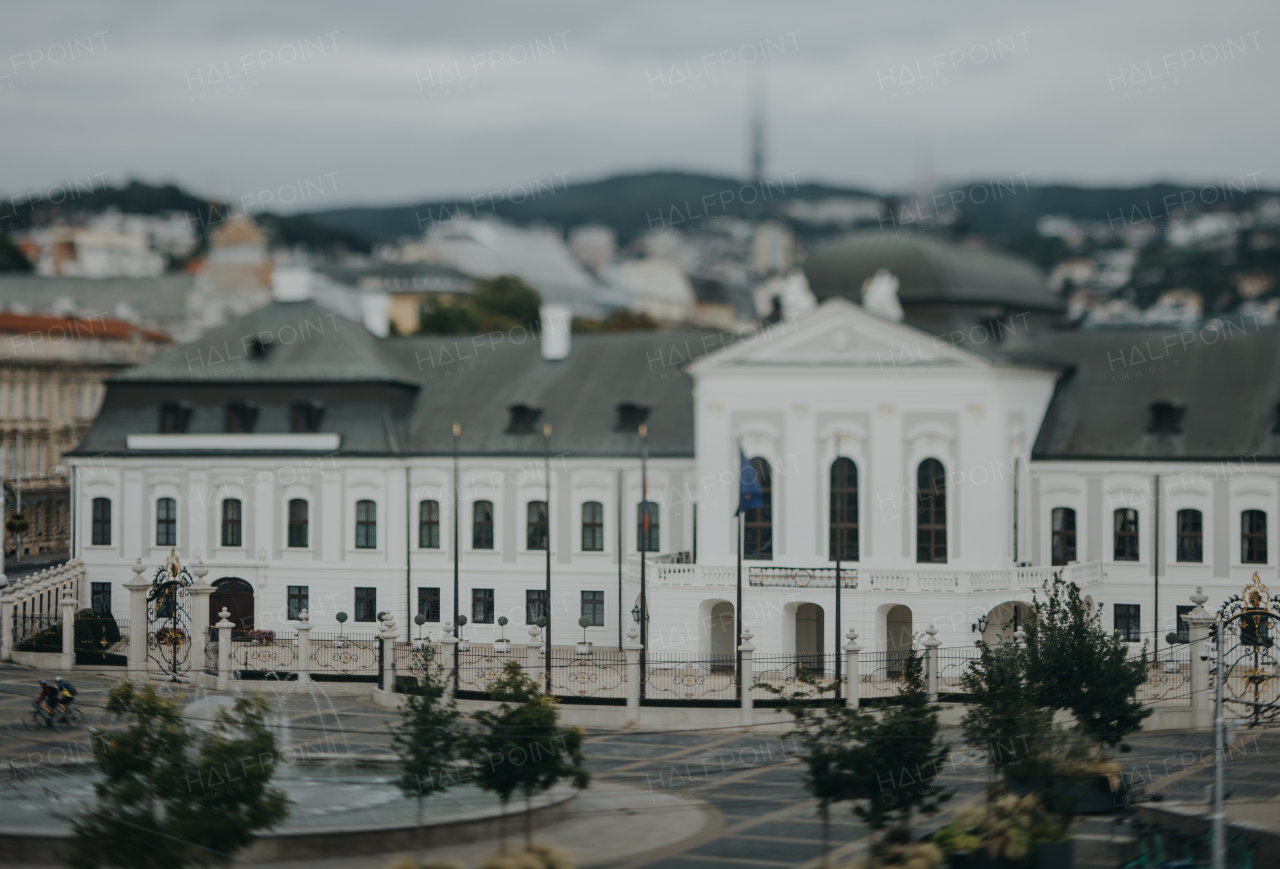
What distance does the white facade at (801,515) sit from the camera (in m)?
48.0

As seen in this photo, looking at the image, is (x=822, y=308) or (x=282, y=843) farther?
(x=822, y=308)

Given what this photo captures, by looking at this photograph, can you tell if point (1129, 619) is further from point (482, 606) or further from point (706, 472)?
point (482, 606)

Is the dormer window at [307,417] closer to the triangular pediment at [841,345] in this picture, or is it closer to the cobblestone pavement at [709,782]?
the triangular pediment at [841,345]

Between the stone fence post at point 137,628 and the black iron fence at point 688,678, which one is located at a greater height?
the stone fence post at point 137,628

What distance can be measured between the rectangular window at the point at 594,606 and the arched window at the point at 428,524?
5.18 metres

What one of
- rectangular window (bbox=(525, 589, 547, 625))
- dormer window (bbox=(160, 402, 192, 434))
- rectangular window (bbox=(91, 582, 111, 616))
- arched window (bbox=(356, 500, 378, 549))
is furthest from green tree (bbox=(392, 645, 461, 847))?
dormer window (bbox=(160, 402, 192, 434))

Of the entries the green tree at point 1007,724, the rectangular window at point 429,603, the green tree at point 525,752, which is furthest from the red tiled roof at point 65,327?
the green tree at point 1007,724

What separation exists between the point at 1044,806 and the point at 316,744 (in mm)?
15643

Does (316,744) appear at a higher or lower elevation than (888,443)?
lower

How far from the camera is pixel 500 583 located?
53531 mm

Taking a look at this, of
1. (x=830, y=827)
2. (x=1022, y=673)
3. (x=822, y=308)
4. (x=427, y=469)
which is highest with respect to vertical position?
(x=822, y=308)

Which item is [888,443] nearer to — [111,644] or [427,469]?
[427,469]

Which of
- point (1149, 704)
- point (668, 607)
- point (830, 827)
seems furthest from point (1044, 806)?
point (668, 607)

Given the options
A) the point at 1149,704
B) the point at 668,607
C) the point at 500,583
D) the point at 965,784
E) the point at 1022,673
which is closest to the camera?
the point at 965,784
